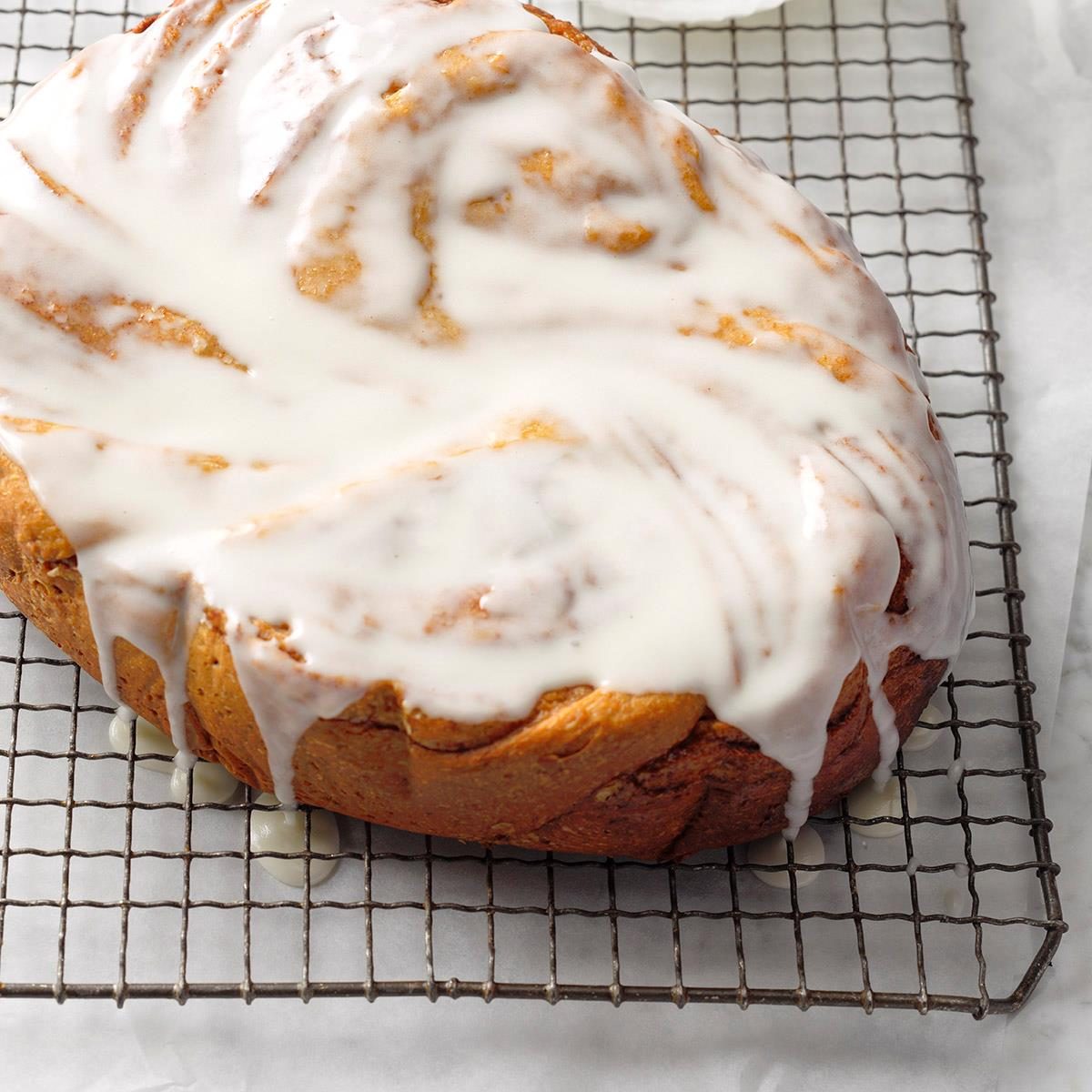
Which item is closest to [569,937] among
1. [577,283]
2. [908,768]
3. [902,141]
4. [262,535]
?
[908,768]

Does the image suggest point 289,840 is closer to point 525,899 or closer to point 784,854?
point 525,899

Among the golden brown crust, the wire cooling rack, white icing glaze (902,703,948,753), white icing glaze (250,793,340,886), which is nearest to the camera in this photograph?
the golden brown crust

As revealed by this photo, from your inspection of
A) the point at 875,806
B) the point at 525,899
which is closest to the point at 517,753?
the point at 525,899

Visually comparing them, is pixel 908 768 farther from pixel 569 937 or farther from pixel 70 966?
pixel 70 966

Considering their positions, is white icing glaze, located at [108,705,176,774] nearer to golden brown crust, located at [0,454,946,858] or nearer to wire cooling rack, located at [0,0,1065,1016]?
wire cooling rack, located at [0,0,1065,1016]

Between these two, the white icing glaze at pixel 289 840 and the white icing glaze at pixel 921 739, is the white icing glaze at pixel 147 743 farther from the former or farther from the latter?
the white icing glaze at pixel 921 739

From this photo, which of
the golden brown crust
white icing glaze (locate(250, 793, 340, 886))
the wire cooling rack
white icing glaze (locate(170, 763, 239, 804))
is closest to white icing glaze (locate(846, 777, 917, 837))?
the wire cooling rack
